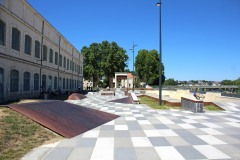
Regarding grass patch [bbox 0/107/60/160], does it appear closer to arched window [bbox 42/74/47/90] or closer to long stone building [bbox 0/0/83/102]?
long stone building [bbox 0/0/83/102]

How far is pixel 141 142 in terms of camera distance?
774cm

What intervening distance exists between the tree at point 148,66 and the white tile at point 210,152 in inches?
2815

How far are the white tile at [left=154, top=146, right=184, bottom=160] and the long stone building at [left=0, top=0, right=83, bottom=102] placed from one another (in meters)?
17.1

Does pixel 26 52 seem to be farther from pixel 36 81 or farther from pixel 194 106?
pixel 194 106

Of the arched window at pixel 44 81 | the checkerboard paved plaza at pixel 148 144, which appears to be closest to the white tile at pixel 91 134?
the checkerboard paved plaza at pixel 148 144

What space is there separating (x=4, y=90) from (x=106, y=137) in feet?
49.7

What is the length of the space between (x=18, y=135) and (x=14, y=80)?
1690 centimetres

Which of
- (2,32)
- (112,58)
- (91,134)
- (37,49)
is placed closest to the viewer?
(91,134)

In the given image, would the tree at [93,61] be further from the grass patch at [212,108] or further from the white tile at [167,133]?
the white tile at [167,133]

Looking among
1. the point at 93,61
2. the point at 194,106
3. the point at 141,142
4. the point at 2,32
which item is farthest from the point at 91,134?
the point at 93,61

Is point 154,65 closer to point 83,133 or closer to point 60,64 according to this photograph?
point 60,64

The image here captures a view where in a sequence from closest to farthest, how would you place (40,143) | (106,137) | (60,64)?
(40,143) < (106,137) < (60,64)

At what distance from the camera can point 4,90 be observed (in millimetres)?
20453

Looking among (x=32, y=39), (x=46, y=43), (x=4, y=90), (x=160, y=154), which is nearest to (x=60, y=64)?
(x=46, y=43)
